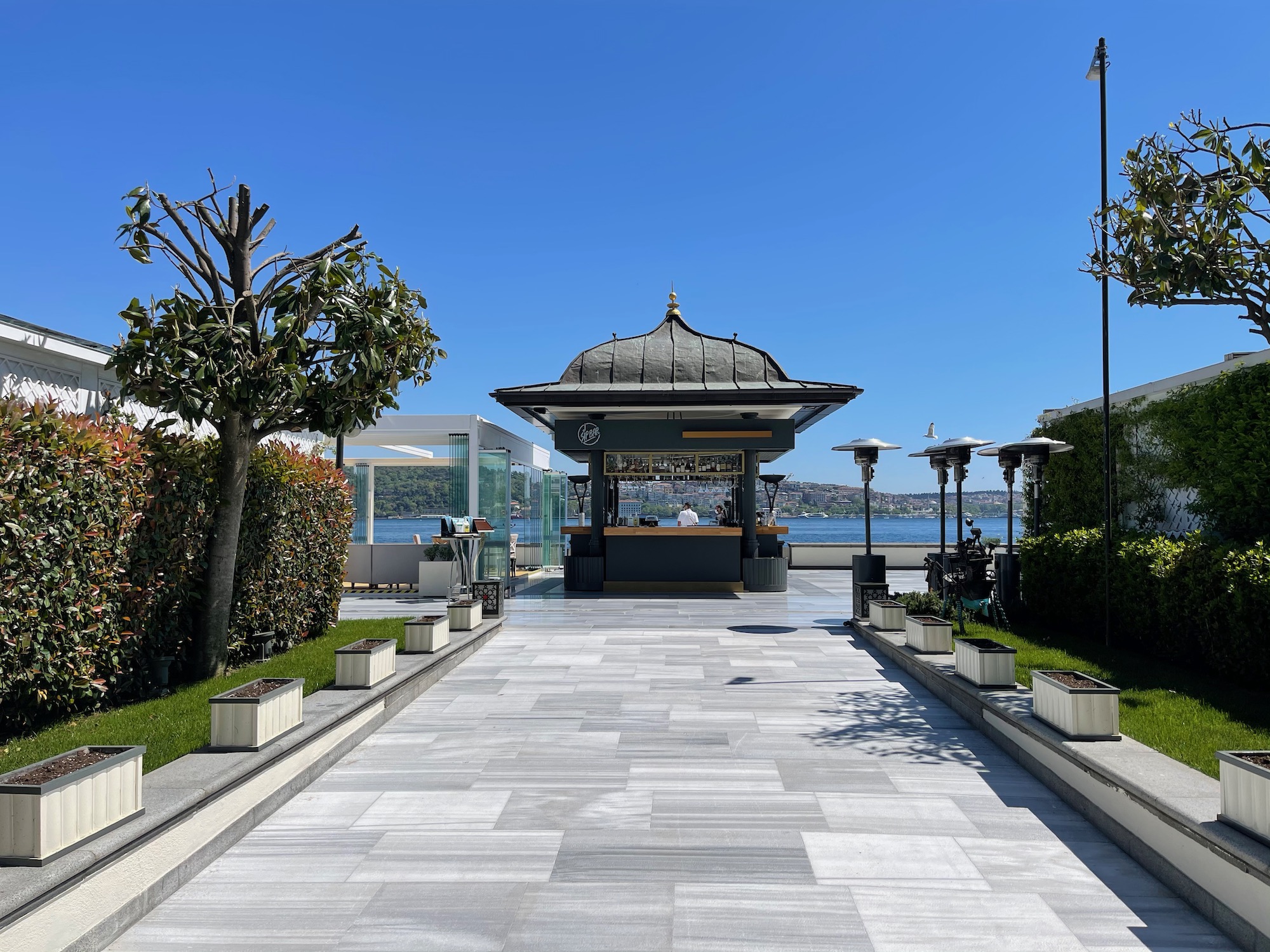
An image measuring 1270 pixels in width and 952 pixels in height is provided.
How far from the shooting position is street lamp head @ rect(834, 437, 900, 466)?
38.1 feet

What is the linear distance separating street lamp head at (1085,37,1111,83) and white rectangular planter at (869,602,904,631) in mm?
5808

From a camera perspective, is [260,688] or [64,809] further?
[260,688]

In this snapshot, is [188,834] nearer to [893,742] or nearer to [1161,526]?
[893,742]

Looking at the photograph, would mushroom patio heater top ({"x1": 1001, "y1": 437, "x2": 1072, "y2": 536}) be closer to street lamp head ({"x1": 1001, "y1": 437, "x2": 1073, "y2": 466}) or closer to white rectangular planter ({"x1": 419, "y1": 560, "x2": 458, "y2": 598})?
street lamp head ({"x1": 1001, "y1": 437, "x2": 1073, "y2": 466})

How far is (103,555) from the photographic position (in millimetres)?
5062

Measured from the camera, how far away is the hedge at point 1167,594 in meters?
5.82

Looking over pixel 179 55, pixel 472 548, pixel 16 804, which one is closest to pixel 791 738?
pixel 16 804

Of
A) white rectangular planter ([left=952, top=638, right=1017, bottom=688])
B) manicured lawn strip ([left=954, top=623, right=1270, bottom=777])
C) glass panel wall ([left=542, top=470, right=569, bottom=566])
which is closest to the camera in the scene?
manicured lawn strip ([left=954, top=623, right=1270, bottom=777])

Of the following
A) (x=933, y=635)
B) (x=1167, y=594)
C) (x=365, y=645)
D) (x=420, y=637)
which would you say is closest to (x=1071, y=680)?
(x=933, y=635)

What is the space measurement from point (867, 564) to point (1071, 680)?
233 inches

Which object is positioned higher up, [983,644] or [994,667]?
[983,644]

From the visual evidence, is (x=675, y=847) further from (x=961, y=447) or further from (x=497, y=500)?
(x=497, y=500)

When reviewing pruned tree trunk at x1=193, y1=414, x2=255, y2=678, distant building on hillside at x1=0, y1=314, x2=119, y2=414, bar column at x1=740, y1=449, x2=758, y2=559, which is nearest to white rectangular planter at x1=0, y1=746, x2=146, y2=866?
distant building on hillside at x1=0, y1=314, x2=119, y2=414

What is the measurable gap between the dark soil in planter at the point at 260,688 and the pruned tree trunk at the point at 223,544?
2105 millimetres
